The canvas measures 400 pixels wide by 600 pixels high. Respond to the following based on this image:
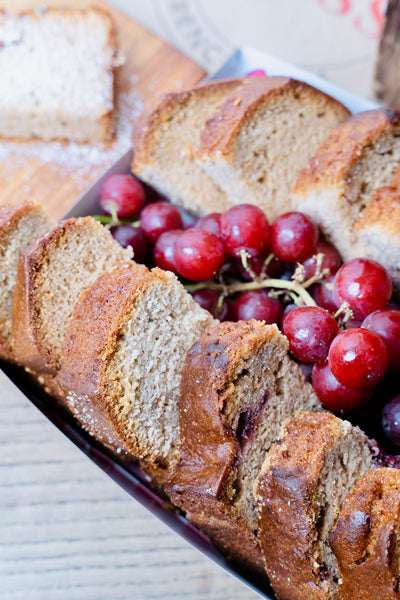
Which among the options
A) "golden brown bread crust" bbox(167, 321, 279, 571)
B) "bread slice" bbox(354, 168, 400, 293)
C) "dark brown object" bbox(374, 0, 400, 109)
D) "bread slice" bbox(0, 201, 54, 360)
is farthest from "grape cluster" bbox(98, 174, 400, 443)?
"dark brown object" bbox(374, 0, 400, 109)

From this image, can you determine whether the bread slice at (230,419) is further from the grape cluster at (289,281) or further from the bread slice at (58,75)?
the bread slice at (58,75)

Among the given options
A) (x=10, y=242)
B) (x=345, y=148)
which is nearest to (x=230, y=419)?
(x=10, y=242)

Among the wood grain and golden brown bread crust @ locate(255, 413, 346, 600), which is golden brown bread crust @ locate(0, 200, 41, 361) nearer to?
the wood grain

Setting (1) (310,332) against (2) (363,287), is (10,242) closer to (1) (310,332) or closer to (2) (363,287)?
(1) (310,332)

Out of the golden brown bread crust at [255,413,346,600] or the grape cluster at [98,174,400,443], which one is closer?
the golden brown bread crust at [255,413,346,600]

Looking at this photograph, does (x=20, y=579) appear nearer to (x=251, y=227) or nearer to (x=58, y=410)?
(x=58, y=410)
